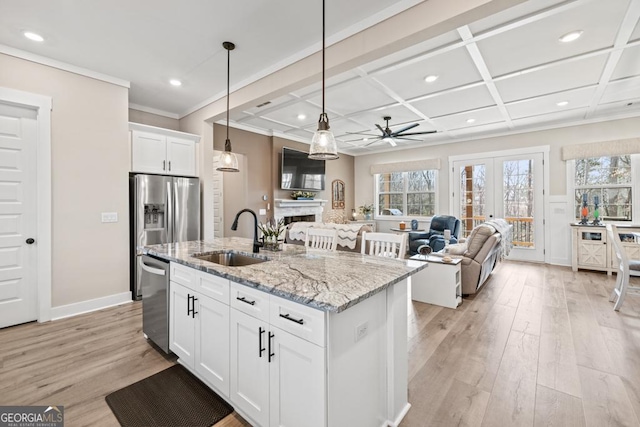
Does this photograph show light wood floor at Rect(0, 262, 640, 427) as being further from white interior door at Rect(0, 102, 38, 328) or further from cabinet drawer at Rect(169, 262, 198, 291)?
cabinet drawer at Rect(169, 262, 198, 291)

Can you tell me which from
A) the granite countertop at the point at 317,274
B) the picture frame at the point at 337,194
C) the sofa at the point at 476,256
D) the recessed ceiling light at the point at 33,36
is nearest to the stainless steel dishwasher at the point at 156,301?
the granite countertop at the point at 317,274

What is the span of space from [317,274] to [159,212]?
321cm

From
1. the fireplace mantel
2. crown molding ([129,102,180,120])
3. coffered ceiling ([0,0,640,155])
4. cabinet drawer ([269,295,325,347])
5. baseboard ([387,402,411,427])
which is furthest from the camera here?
the fireplace mantel

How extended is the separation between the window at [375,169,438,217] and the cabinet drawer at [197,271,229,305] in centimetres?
646

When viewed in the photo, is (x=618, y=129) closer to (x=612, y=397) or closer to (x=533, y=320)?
(x=533, y=320)

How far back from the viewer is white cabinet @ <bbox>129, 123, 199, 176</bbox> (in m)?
3.82

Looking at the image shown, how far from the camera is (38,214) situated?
305cm

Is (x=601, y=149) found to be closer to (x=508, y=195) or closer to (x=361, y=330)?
(x=508, y=195)

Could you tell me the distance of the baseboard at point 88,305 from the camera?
10.4 ft

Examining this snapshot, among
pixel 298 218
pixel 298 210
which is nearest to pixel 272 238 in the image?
pixel 298 210

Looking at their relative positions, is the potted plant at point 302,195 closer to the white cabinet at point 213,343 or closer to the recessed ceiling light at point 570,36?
the white cabinet at point 213,343

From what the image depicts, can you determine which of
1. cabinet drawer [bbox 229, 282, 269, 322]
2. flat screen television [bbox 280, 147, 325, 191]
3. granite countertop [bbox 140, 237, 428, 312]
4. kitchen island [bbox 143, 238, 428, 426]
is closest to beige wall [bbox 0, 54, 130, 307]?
granite countertop [bbox 140, 237, 428, 312]

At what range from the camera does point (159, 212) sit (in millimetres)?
3924

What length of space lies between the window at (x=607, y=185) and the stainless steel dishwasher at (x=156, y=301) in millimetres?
6903
